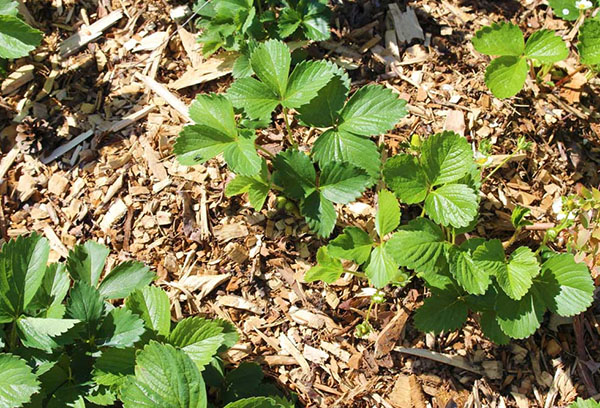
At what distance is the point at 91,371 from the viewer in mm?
1631

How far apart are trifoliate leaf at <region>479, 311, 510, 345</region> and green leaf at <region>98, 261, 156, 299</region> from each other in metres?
0.99

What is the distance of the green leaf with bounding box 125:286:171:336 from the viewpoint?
5.50 ft

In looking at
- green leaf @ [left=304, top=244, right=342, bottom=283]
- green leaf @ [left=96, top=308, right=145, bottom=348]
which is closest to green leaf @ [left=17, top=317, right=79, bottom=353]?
green leaf @ [left=96, top=308, right=145, bottom=348]

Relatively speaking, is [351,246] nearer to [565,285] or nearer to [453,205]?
[453,205]

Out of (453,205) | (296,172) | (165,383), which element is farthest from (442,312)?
(165,383)

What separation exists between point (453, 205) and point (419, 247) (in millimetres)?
158

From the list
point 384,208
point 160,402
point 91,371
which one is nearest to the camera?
point 160,402

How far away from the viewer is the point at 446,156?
1778mm

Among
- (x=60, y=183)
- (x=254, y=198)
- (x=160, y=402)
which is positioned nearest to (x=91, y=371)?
(x=160, y=402)

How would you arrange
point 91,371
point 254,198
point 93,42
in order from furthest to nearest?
point 93,42 < point 254,198 < point 91,371

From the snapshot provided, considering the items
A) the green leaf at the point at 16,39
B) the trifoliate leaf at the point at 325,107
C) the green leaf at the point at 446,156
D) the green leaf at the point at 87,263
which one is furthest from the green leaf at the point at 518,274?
the green leaf at the point at 16,39

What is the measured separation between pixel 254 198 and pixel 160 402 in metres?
0.73

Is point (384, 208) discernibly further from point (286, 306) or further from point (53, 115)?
point (53, 115)

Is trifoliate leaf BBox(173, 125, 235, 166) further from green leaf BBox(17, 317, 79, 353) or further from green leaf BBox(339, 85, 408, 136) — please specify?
green leaf BBox(17, 317, 79, 353)
